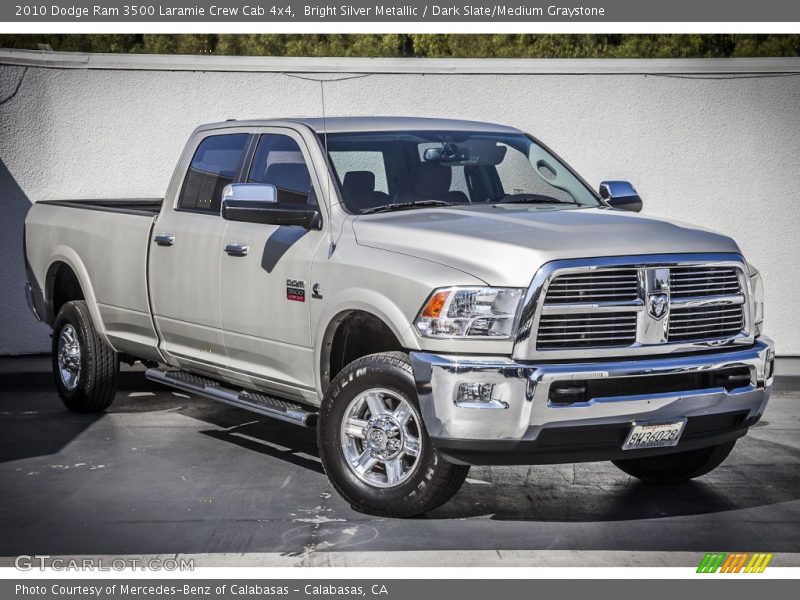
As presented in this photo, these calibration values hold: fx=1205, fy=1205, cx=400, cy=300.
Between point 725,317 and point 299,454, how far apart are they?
3.12 metres

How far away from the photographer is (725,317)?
247 inches

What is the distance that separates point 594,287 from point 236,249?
2.50 m

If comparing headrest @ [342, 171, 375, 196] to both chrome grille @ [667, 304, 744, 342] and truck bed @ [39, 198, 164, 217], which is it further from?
truck bed @ [39, 198, 164, 217]

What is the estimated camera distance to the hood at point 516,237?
5754mm

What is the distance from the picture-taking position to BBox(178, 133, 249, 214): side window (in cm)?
794

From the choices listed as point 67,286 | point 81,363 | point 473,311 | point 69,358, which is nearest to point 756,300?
point 473,311

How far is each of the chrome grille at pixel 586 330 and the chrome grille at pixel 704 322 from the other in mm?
269

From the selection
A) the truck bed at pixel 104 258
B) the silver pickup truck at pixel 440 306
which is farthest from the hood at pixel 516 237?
the truck bed at pixel 104 258

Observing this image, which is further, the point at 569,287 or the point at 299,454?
the point at 299,454

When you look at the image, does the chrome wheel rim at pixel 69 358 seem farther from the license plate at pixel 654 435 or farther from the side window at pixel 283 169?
the license plate at pixel 654 435

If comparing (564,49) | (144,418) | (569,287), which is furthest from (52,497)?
(564,49)

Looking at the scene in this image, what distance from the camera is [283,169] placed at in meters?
7.43

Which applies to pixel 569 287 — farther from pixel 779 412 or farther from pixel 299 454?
pixel 779 412
